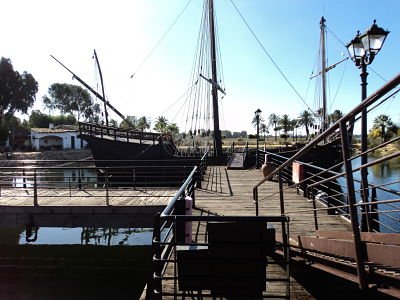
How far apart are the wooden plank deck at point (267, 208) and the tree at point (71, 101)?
10451 centimetres

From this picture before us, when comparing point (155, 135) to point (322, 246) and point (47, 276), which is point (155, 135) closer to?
point (47, 276)

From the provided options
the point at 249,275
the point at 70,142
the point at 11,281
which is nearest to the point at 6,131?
the point at 70,142

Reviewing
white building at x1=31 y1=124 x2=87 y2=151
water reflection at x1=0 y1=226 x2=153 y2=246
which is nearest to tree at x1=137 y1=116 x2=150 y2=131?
white building at x1=31 y1=124 x2=87 y2=151

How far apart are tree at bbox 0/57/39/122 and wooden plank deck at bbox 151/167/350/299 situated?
63514 mm

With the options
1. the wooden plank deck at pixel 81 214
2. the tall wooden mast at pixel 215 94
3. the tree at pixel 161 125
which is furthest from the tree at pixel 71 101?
the wooden plank deck at pixel 81 214

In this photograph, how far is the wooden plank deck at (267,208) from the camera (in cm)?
442

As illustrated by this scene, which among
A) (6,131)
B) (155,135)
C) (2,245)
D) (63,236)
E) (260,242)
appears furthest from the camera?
(6,131)

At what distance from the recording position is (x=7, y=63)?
220ft

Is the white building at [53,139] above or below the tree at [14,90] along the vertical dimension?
below

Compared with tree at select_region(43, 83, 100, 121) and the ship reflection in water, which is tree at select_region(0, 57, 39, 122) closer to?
tree at select_region(43, 83, 100, 121)

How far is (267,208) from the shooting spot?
8.67 m

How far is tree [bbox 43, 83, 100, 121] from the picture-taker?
112 metres

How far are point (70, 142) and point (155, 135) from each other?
51.5 m

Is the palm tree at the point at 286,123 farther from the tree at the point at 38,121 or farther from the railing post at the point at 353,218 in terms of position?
the railing post at the point at 353,218
